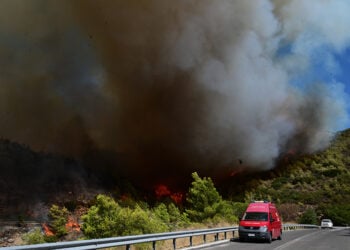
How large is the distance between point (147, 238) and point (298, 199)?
264ft

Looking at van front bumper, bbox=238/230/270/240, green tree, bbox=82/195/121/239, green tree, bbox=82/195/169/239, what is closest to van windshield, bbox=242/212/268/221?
van front bumper, bbox=238/230/270/240

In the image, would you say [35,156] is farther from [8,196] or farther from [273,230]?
[273,230]

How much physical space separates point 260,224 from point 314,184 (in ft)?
294

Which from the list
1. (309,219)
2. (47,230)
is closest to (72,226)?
(47,230)

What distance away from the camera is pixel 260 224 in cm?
2198

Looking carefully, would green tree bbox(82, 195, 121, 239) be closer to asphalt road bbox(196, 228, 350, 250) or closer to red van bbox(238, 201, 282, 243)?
red van bbox(238, 201, 282, 243)

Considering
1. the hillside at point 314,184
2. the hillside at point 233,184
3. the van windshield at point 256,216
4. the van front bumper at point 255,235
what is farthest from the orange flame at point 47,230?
the van front bumper at point 255,235

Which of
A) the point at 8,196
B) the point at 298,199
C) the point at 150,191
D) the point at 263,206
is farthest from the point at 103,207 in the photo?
the point at 8,196

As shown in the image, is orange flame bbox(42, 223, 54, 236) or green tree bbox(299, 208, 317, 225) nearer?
green tree bbox(299, 208, 317, 225)

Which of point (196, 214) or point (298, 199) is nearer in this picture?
point (196, 214)

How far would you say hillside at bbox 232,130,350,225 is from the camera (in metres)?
78.9

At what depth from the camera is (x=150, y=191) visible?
93.9 metres

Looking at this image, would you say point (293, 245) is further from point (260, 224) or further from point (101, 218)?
point (101, 218)

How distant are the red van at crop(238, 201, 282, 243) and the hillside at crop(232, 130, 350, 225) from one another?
48411mm
